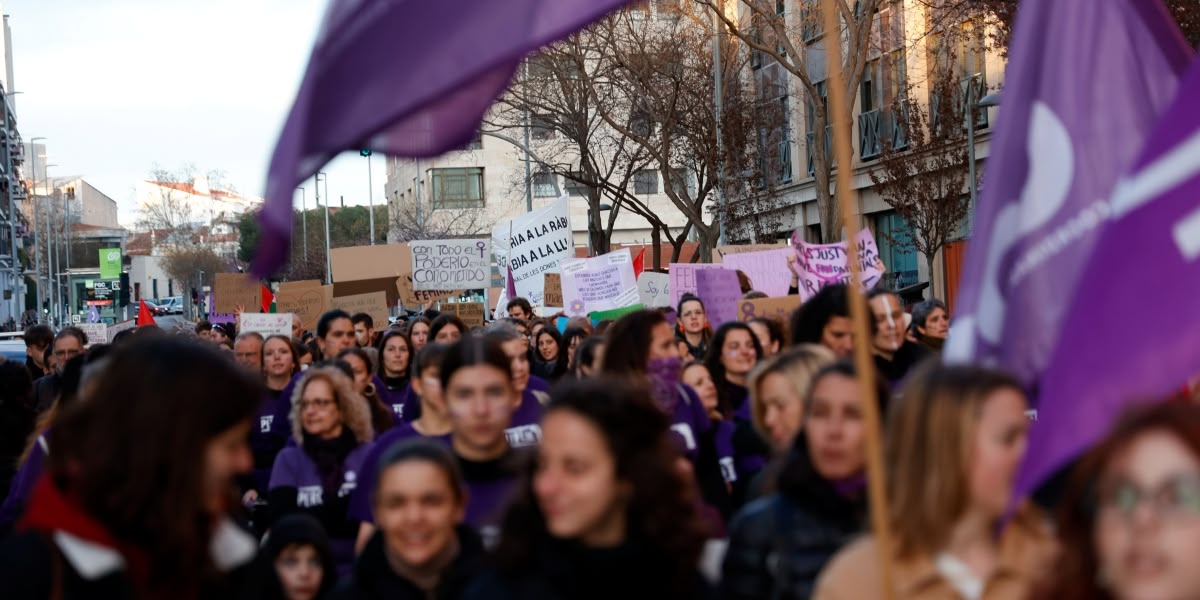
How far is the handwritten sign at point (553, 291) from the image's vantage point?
70.0 feet

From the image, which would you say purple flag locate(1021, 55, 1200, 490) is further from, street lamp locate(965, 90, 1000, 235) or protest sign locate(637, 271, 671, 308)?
street lamp locate(965, 90, 1000, 235)

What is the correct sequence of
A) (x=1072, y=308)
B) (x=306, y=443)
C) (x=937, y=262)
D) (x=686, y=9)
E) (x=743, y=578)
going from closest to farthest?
(x=1072, y=308) < (x=743, y=578) < (x=306, y=443) < (x=686, y=9) < (x=937, y=262)

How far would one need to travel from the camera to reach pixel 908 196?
32.9 metres

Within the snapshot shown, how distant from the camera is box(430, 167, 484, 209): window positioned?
75.4m

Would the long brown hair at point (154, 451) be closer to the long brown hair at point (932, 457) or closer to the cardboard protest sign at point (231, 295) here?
the long brown hair at point (932, 457)

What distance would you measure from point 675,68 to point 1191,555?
3083 cm

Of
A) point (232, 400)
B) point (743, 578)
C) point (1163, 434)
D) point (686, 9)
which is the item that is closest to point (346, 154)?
point (232, 400)

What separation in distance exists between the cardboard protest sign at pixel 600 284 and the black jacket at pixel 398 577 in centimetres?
1285

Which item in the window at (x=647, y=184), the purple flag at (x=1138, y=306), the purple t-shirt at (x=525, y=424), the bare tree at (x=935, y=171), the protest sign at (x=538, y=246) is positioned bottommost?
the purple t-shirt at (x=525, y=424)

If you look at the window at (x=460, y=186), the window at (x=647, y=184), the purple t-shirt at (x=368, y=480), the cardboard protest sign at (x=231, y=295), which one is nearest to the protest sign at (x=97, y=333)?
the cardboard protest sign at (x=231, y=295)

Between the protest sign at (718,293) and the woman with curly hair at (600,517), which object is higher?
the protest sign at (718,293)

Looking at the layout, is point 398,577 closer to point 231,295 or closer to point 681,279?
point 681,279

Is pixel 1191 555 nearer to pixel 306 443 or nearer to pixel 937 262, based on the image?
pixel 306 443

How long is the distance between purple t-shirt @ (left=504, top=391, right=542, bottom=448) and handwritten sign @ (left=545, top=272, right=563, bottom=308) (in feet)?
47.4
